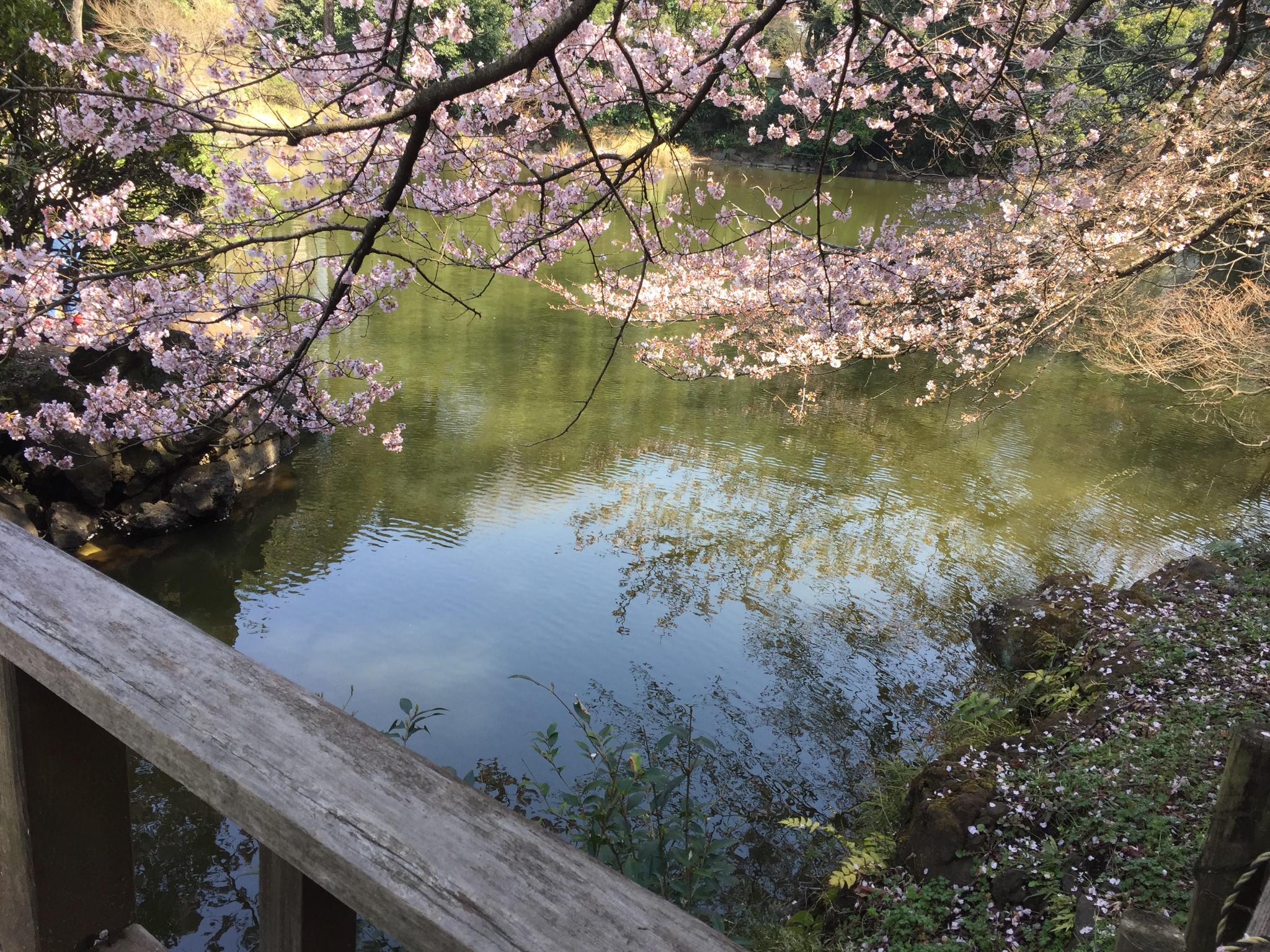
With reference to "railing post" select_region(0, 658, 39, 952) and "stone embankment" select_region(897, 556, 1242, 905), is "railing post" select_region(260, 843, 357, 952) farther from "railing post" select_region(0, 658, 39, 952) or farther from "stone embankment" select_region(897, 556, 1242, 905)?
"stone embankment" select_region(897, 556, 1242, 905)

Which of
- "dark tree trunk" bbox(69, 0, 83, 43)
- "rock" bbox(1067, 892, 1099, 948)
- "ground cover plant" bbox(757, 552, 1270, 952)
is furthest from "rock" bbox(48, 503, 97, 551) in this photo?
"rock" bbox(1067, 892, 1099, 948)

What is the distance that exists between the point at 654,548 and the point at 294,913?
5.47 meters

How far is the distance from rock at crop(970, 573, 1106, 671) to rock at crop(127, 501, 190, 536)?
17.7 ft

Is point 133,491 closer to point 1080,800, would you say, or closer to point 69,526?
point 69,526

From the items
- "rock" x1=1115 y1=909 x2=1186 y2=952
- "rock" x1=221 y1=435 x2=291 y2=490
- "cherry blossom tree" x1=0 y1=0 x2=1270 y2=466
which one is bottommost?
"rock" x1=221 y1=435 x2=291 y2=490

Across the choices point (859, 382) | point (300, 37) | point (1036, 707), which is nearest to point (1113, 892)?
point (1036, 707)

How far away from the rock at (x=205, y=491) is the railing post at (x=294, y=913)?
19.9 ft

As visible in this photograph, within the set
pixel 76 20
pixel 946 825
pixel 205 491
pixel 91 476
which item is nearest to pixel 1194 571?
pixel 946 825

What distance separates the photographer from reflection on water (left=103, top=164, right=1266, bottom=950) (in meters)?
4.34

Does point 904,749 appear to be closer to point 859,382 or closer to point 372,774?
point 372,774

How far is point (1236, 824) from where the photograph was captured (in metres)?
0.98

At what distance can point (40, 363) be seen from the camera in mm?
5586

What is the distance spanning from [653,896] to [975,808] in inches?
112

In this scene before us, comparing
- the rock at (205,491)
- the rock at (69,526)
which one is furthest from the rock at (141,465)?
the rock at (69,526)
